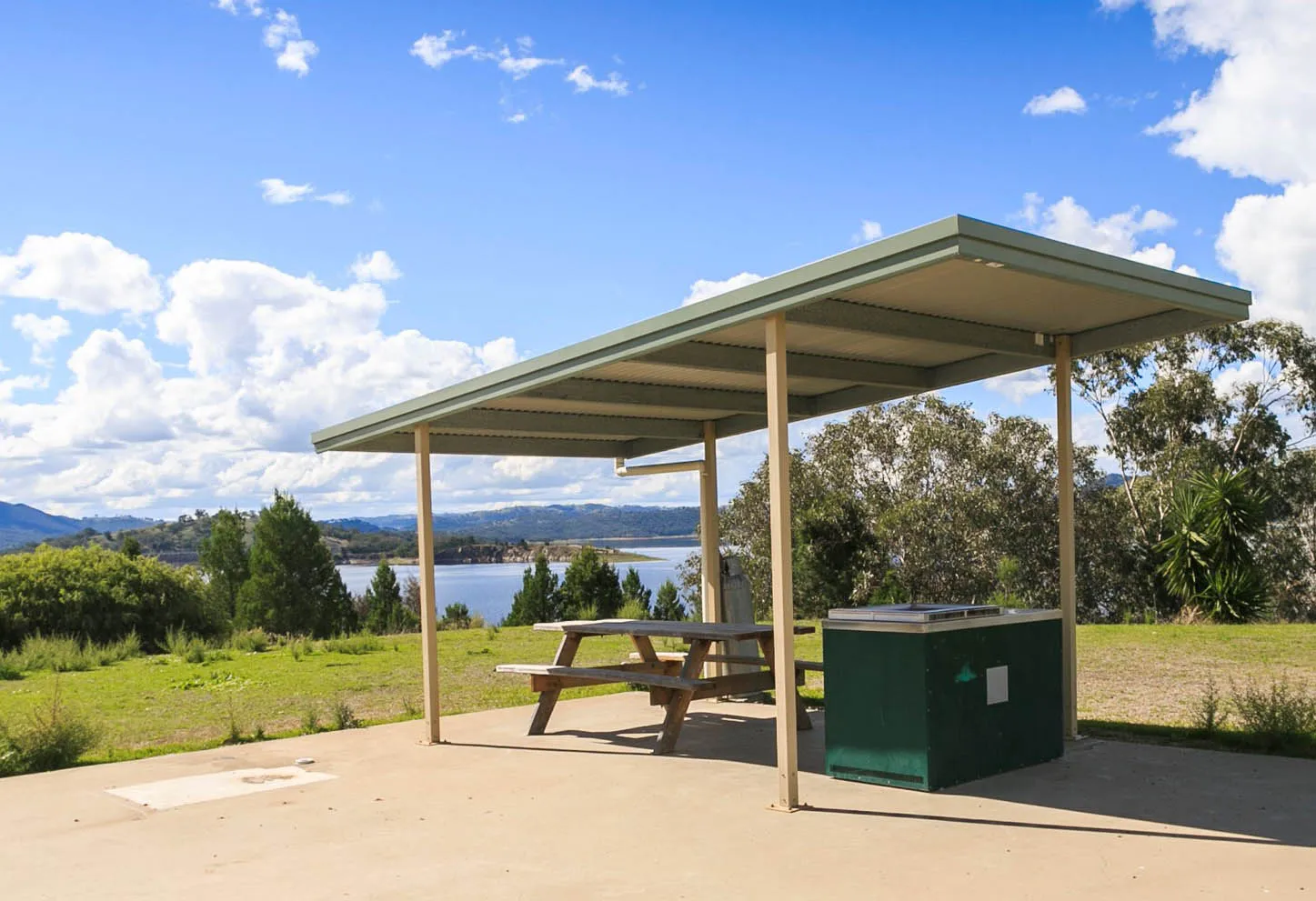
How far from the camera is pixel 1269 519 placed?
1042 inches

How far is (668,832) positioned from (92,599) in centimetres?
1730

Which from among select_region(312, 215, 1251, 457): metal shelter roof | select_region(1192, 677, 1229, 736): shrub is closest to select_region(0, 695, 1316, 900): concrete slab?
select_region(1192, 677, 1229, 736): shrub

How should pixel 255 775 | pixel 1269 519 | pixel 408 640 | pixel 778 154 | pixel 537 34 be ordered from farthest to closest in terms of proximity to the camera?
1. pixel 1269 519
2. pixel 408 640
3. pixel 778 154
4. pixel 537 34
5. pixel 255 775

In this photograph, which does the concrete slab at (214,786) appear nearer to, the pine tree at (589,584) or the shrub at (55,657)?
the shrub at (55,657)

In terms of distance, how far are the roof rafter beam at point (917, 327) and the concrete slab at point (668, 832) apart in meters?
2.72

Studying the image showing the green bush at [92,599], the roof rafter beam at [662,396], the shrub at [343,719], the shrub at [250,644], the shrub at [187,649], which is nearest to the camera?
the roof rafter beam at [662,396]

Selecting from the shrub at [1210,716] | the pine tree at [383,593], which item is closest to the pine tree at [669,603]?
the pine tree at [383,593]

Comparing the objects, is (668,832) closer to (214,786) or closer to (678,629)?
(678,629)

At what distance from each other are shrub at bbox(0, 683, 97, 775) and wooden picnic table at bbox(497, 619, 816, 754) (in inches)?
127

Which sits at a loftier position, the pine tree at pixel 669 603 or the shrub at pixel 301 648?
the shrub at pixel 301 648

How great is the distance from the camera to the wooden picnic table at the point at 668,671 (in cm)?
798

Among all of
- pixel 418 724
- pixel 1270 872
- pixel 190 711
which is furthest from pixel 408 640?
pixel 1270 872

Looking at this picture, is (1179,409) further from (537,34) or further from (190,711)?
(190,711)

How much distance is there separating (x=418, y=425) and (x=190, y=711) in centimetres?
467
